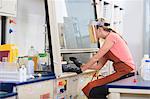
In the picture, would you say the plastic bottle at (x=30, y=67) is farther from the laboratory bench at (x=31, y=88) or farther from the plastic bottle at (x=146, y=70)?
the plastic bottle at (x=146, y=70)

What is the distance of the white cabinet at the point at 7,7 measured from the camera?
98.9 inches

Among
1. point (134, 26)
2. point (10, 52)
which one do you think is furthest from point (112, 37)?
point (134, 26)

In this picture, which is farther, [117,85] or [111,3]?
[111,3]

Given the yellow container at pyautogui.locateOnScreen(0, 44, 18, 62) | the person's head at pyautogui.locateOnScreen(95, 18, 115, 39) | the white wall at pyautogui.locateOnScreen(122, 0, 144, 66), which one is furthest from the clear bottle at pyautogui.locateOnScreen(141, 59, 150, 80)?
the white wall at pyautogui.locateOnScreen(122, 0, 144, 66)

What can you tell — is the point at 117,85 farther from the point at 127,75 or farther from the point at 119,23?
the point at 119,23

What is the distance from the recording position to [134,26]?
216 inches

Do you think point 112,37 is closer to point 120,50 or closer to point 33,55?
point 120,50

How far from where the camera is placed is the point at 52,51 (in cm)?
278

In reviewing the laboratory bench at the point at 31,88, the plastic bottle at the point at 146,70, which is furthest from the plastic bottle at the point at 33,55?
the plastic bottle at the point at 146,70

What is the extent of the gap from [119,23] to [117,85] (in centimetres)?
310

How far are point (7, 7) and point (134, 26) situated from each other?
3.41 meters

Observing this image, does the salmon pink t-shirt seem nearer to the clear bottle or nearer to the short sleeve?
the short sleeve

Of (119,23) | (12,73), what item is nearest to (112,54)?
(12,73)

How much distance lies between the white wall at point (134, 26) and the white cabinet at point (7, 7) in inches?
130
